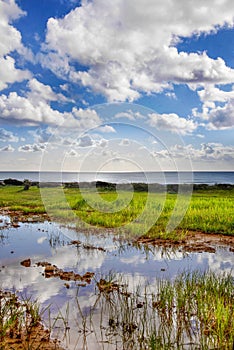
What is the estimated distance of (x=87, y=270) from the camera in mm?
7289

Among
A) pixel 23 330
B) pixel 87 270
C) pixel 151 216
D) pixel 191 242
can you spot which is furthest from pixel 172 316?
pixel 151 216

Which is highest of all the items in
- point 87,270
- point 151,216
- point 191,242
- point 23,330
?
point 151,216

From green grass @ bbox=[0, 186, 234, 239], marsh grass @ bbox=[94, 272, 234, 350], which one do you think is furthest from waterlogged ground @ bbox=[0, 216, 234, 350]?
green grass @ bbox=[0, 186, 234, 239]

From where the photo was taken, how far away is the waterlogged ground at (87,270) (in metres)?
4.73

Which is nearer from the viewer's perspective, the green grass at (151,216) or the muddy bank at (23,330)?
the muddy bank at (23,330)

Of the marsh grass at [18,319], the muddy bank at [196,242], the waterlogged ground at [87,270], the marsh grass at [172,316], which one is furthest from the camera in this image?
the muddy bank at [196,242]

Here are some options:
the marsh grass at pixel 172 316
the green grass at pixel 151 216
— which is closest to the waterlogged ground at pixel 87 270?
the marsh grass at pixel 172 316

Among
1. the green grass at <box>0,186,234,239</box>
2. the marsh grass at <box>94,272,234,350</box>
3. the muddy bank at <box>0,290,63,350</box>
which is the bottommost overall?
the muddy bank at <box>0,290,63,350</box>

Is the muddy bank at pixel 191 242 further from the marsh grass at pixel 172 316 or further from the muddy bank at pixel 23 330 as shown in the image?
the muddy bank at pixel 23 330

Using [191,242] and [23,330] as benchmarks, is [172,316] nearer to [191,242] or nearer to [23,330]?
[23,330]

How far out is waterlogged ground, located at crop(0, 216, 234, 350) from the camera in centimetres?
473

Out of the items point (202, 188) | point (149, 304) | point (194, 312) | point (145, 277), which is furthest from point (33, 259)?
point (202, 188)

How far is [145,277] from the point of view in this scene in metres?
6.83

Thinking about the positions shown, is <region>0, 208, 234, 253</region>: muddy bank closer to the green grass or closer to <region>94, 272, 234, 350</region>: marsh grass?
the green grass
